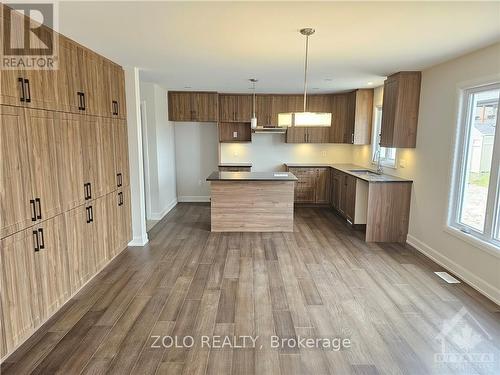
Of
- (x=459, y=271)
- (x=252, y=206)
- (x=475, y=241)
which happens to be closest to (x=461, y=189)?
(x=475, y=241)

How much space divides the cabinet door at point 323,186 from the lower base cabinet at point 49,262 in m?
4.50

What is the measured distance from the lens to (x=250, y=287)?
338 centimetres

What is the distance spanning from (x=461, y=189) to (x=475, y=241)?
0.70m

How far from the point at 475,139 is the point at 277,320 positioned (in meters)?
3.02

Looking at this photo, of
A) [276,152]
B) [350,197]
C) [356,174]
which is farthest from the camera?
[276,152]

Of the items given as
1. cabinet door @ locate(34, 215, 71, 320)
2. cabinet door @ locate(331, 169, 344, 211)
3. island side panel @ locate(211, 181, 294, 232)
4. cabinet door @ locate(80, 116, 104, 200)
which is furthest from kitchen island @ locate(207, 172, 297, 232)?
cabinet door @ locate(34, 215, 71, 320)

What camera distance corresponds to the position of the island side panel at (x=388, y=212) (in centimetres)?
475

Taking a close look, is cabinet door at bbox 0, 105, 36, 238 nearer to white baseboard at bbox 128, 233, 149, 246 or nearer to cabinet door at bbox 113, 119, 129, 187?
cabinet door at bbox 113, 119, 129, 187

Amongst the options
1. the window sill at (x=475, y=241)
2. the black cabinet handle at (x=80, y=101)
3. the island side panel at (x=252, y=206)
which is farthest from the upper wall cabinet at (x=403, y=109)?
the black cabinet handle at (x=80, y=101)

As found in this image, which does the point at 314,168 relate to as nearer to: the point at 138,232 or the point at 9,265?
the point at 138,232

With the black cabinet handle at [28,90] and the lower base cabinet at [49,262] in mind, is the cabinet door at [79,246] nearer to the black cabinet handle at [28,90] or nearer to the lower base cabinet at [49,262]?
the lower base cabinet at [49,262]

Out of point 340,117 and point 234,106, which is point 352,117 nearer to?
point 340,117

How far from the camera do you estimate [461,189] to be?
12.4 ft

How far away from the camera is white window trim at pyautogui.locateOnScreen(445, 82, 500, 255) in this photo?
3189 mm
